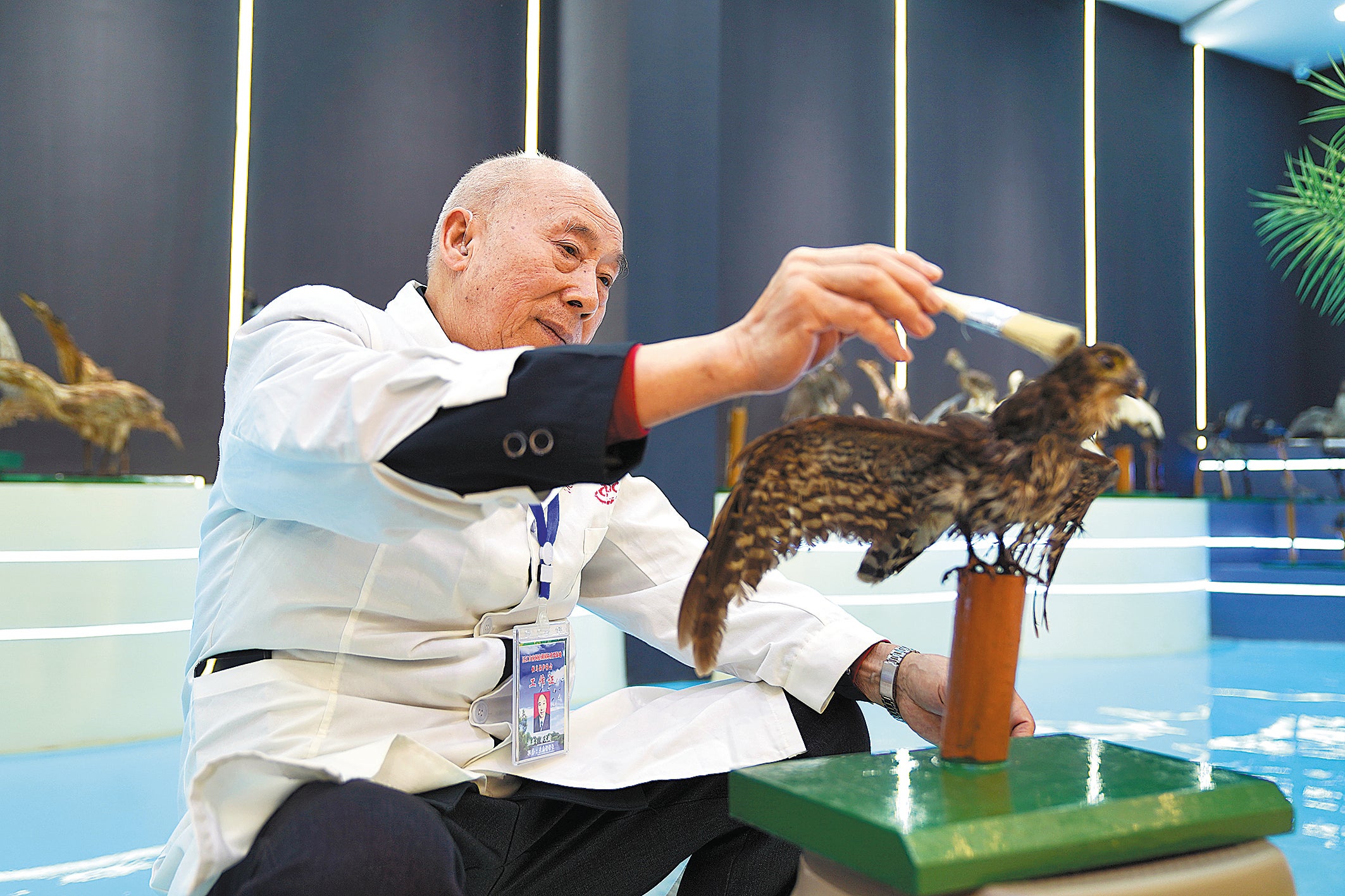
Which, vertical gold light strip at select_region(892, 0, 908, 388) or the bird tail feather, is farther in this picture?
vertical gold light strip at select_region(892, 0, 908, 388)

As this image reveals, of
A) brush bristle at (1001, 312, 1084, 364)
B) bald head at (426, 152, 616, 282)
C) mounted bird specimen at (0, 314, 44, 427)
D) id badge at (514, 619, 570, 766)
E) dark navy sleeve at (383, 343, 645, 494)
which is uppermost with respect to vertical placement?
bald head at (426, 152, 616, 282)

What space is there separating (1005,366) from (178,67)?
182 inches

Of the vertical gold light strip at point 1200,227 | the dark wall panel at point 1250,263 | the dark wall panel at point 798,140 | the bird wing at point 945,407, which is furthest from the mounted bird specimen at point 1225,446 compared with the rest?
the dark wall panel at point 798,140

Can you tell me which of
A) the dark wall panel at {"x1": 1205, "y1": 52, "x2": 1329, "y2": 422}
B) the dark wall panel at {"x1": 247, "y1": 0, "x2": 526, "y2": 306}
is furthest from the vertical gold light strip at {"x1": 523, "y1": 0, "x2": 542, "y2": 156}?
the dark wall panel at {"x1": 1205, "y1": 52, "x2": 1329, "y2": 422}

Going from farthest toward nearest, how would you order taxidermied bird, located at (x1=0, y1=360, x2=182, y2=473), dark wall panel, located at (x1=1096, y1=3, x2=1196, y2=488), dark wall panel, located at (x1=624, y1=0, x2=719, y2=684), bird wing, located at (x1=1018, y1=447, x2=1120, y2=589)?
dark wall panel, located at (x1=1096, y1=3, x2=1196, y2=488) → dark wall panel, located at (x1=624, y1=0, x2=719, y2=684) → taxidermied bird, located at (x1=0, y1=360, x2=182, y2=473) → bird wing, located at (x1=1018, y1=447, x2=1120, y2=589)

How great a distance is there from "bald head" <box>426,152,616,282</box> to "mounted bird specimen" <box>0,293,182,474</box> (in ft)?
7.41

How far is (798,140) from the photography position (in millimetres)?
5297

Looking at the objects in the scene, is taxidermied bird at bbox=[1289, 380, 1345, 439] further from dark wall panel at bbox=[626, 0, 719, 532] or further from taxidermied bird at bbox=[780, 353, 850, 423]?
dark wall panel at bbox=[626, 0, 719, 532]

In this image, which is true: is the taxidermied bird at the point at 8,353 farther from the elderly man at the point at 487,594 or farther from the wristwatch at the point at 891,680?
the wristwatch at the point at 891,680

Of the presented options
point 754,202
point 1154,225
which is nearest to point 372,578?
point 754,202

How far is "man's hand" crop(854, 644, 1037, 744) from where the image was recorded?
1.14m

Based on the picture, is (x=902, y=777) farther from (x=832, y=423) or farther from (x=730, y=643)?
(x=730, y=643)

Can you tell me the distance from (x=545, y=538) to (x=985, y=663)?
1.92 feet

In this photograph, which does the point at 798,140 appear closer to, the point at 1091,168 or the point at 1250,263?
the point at 1091,168
